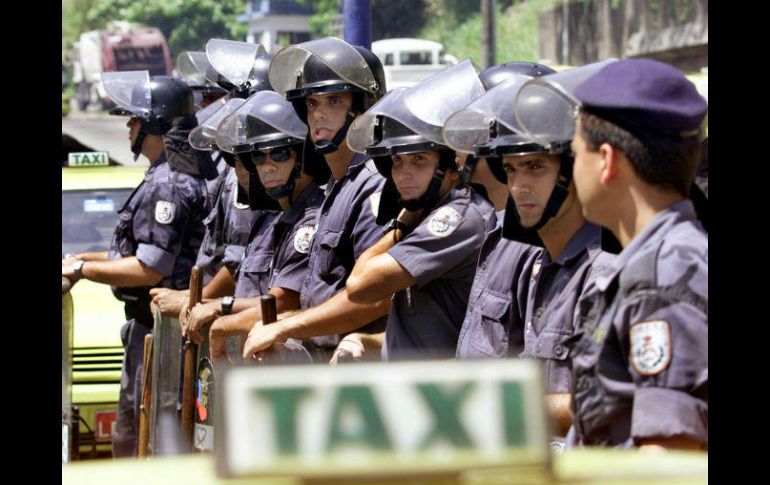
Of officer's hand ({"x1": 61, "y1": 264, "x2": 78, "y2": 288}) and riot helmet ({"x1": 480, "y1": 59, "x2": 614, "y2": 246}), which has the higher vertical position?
riot helmet ({"x1": 480, "y1": 59, "x2": 614, "y2": 246})

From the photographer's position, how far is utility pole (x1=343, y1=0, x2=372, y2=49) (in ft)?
23.2

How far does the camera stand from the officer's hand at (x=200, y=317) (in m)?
5.95

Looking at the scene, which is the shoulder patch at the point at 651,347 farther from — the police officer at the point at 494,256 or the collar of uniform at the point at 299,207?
the collar of uniform at the point at 299,207

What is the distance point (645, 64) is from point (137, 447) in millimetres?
4964

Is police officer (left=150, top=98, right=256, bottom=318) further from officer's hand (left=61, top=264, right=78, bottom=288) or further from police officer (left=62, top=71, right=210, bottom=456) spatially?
officer's hand (left=61, top=264, right=78, bottom=288)

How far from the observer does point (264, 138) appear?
5.98 meters

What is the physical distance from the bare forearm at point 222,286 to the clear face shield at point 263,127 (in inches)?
35.4

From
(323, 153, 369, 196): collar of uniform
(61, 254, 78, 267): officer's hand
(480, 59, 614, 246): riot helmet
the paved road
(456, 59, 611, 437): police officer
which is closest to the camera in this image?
(480, 59, 614, 246): riot helmet

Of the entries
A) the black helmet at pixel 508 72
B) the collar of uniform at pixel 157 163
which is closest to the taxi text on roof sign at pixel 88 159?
the collar of uniform at pixel 157 163

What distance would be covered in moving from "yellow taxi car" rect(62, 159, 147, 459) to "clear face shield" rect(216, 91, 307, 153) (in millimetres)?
1921

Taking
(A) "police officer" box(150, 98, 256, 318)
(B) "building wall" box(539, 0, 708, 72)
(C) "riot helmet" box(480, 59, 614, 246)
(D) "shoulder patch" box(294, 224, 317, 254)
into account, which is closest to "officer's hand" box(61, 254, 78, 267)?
(A) "police officer" box(150, 98, 256, 318)

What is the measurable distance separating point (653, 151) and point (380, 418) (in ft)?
4.23
